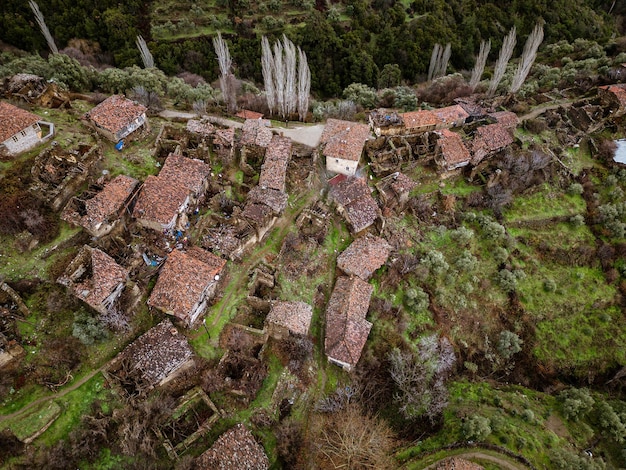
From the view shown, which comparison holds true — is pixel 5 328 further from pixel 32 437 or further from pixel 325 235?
pixel 325 235

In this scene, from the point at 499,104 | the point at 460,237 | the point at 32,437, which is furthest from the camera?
the point at 499,104

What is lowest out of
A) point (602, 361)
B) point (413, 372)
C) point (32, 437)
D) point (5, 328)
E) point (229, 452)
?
point (602, 361)

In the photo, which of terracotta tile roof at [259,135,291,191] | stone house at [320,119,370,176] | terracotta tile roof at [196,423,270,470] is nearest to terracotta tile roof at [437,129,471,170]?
stone house at [320,119,370,176]

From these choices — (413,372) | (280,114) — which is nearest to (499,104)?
(280,114)

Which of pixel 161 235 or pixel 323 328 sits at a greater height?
pixel 161 235

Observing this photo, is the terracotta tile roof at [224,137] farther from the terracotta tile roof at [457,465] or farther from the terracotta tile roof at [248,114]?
the terracotta tile roof at [457,465]

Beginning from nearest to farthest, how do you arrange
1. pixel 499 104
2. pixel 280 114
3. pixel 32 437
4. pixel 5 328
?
pixel 32 437, pixel 5 328, pixel 280 114, pixel 499 104

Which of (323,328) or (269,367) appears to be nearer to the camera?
(269,367)
